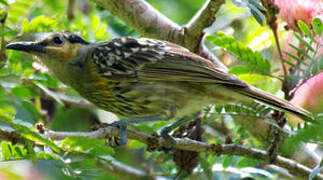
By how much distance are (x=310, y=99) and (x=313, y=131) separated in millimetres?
1470

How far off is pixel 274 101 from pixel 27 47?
70.9 inches

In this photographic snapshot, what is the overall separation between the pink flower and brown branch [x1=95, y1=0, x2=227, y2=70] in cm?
70

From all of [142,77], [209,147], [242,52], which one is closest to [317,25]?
[242,52]

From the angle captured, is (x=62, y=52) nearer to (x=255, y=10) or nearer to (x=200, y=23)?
(x=200, y=23)

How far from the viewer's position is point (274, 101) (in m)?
3.45

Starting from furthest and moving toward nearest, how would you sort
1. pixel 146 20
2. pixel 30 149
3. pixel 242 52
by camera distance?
pixel 146 20 → pixel 242 52 → pixel 30 149

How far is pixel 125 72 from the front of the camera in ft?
13.0

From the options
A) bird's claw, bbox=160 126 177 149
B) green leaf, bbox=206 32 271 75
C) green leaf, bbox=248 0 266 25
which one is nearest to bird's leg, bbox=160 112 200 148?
bird's claw, bbox=160 126 177 149

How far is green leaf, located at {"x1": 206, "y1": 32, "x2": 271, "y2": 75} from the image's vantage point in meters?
3.52

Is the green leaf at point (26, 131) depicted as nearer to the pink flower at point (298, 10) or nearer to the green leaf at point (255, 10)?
the green leaf at point (255, 10)

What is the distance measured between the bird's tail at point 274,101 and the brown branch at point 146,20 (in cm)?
74

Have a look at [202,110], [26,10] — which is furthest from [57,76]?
[202,110]

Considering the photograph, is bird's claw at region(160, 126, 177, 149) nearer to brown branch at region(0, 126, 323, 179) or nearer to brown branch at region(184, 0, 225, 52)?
brown branch at region(0, 126, 323, 179)

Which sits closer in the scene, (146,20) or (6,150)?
(6,150)
